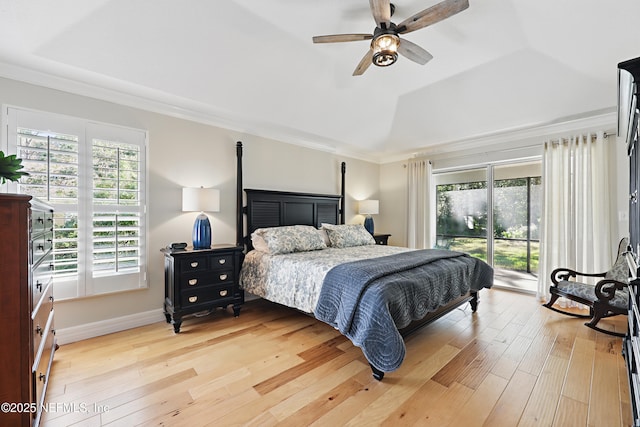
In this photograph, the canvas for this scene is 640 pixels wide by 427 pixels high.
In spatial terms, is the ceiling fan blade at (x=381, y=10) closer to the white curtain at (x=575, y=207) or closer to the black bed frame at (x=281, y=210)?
the black bed frame at (x=281, y=210)

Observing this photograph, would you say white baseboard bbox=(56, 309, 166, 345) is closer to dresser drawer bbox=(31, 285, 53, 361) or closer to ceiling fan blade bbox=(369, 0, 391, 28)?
dresser drawer bbox=(31, 285, 53, 361)

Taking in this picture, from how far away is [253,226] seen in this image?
372 centimetres

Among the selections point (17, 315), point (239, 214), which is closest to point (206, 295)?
point (239, 214)

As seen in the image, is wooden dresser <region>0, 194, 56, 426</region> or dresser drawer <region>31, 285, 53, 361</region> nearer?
wooden dresser <region>0, 194, 56, 426</region>

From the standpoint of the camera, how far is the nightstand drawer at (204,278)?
2.79m

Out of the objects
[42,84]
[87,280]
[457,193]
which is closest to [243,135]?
[42,84]

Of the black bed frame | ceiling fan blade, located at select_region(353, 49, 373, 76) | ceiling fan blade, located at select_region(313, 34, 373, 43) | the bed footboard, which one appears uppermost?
ceiling fan blade, located at select_region(313, 34, 373, 43)

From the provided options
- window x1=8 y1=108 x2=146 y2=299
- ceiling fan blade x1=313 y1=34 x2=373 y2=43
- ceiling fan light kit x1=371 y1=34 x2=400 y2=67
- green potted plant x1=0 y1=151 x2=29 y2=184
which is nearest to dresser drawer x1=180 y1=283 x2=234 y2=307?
window x1=8 y1=108 x2=146 y2=299

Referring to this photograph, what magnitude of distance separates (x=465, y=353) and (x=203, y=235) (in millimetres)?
2786

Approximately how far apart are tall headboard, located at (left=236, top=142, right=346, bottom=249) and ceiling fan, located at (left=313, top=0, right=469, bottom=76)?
2078mm

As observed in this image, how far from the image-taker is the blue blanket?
1.90 meters

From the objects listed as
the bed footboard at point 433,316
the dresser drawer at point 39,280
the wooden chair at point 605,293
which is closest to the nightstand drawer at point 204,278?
the dresser drawer at point 39,280

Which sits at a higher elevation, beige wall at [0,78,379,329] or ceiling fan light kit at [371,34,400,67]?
ceiling fan light kit at [371,34,400,67]

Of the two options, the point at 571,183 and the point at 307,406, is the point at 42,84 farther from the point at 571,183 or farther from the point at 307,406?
the point at 571,183
